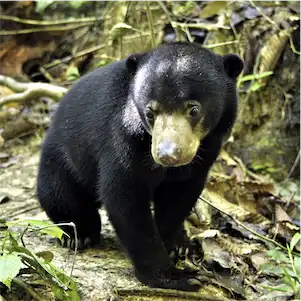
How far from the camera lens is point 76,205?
4512 mm

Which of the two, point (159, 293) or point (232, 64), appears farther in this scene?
point (232, 64)

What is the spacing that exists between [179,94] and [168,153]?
367mm

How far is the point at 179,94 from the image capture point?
10.9ft

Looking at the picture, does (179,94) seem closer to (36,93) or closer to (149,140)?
(149,140)

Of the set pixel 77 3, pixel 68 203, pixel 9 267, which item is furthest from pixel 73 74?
pixel 9 267

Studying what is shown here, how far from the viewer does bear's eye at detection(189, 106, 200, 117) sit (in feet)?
11.1

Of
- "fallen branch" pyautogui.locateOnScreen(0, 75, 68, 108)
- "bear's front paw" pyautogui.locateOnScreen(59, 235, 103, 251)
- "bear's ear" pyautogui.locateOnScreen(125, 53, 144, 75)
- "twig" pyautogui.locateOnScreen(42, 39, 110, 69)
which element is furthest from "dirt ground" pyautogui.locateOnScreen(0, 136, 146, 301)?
"twig" pyautogui.locateOnScreen(42, 39, 110, 69)

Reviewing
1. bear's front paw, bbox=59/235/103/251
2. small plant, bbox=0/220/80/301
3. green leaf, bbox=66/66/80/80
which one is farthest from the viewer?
green leaf, bbox=66/66/80/80

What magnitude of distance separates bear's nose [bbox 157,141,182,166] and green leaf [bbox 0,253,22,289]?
0.88m

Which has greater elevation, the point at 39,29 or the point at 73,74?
the point at 39,29

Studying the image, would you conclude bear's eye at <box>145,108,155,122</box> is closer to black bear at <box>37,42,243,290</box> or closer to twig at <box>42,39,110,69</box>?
black bear at <box>37,42,243,290</box>

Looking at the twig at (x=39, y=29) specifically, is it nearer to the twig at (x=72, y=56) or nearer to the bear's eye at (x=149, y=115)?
the twig at (x=72, y=56)

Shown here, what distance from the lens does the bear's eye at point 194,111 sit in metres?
3.39

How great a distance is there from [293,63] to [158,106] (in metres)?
3.14
